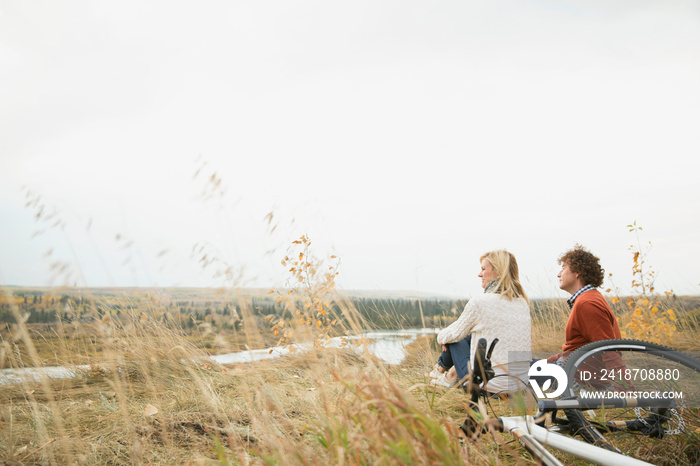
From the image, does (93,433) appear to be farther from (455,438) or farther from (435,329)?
(435,329)

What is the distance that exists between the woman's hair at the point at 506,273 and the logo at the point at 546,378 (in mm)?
1402

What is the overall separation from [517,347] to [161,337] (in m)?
3.47

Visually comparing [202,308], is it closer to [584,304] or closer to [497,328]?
[497,328]

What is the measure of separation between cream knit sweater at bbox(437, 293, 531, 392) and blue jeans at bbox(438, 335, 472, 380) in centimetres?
9

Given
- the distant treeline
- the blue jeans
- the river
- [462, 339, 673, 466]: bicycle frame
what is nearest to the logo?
[462, 339, 673, 466]: bicycle frame

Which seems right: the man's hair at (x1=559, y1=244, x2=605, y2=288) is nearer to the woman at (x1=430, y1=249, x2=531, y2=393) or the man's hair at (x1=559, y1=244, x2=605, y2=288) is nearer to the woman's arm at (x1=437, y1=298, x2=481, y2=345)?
the woman at (x1=430, y1=249, x2=531, y2=393)

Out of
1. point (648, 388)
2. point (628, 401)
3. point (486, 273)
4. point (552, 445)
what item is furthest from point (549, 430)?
point (486, 273)

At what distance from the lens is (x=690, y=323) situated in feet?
21.3

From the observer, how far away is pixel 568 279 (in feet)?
10.0

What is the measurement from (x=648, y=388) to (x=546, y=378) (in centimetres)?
47

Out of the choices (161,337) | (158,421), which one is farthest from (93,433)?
(161,337)

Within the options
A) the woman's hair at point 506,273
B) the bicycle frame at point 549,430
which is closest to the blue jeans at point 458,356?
the woman's hair at point 506,273

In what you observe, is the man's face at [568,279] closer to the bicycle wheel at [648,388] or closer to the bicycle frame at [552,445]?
the bicycle wheel at [648,388]

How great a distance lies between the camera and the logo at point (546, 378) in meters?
1.81
